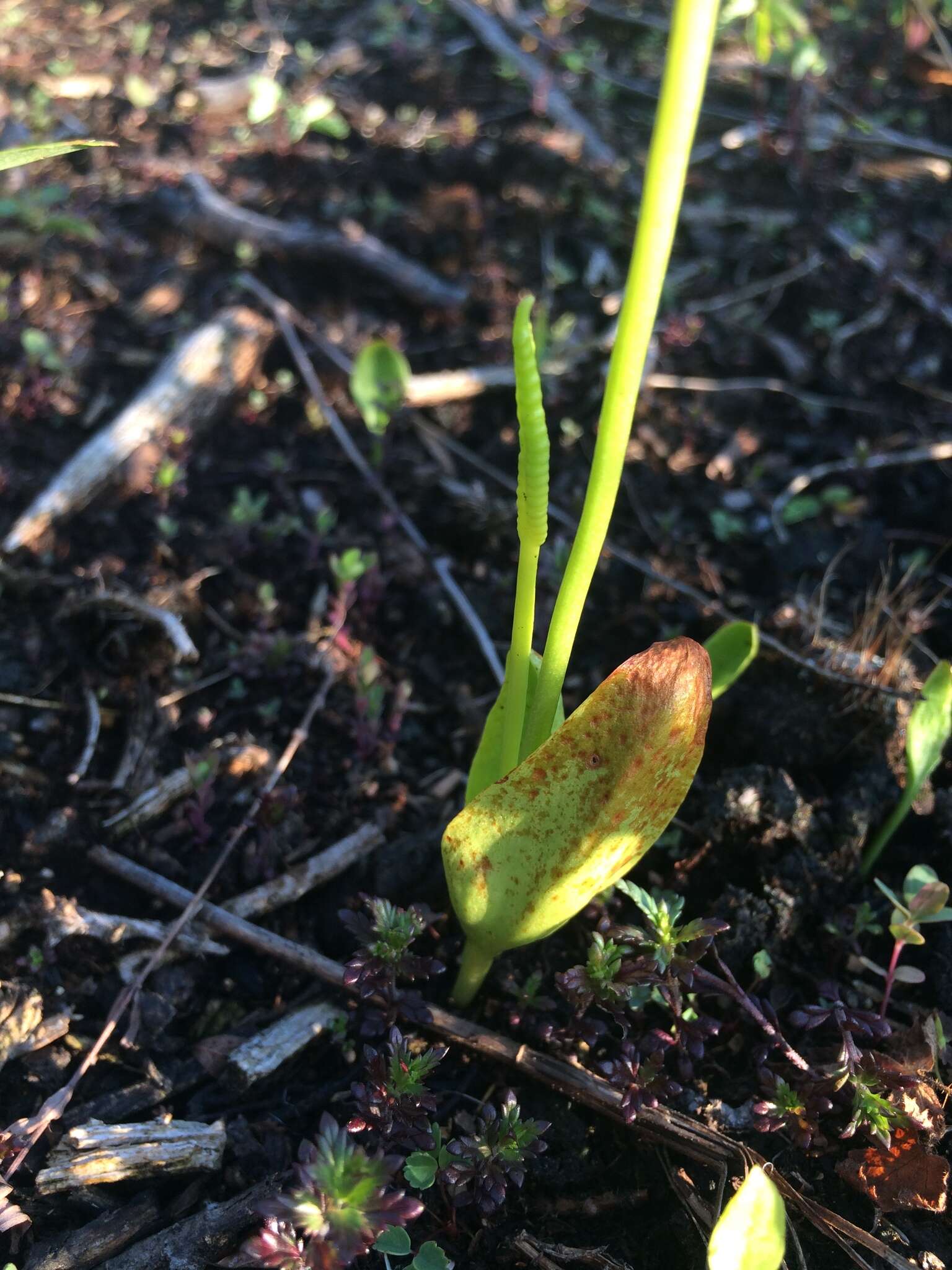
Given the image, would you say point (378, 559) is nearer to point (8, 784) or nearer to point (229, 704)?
point (229, 704)

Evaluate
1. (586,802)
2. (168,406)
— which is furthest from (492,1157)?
(168,406)

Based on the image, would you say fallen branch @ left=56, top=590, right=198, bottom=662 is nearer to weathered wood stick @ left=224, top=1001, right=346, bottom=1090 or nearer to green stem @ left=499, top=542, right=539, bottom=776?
weathered wood stick @ left=224, top=1001, right=346, bottom=1090

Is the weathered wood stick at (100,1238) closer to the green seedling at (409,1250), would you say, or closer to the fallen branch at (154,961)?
the fallen branch at (154,961)

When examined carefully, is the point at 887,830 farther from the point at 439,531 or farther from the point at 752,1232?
the point at 439,531

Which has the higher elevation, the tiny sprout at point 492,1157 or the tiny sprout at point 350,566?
the tiny sprout at point 350,566

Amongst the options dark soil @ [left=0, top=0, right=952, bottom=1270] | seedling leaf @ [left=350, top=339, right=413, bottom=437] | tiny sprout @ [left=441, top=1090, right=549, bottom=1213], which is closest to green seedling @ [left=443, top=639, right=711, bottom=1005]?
tiny sprout @ [left=441, top=1090, right=549, bottom=1213]

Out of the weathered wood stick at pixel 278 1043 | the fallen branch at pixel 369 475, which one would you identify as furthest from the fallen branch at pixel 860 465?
the weathered wood stick at pixel 278 1043

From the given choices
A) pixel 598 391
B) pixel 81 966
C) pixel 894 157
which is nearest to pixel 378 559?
pixel 598 391
